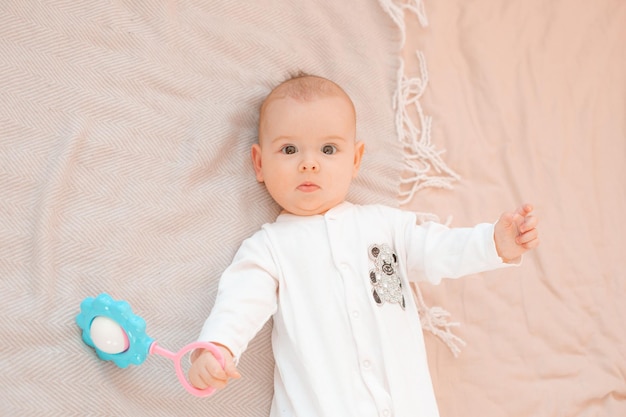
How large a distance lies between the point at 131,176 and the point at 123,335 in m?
0.37

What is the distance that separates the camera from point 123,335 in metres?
1.32

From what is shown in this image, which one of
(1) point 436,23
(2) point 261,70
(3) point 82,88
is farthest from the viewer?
(1) point 436,23

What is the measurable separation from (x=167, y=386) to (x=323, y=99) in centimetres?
66

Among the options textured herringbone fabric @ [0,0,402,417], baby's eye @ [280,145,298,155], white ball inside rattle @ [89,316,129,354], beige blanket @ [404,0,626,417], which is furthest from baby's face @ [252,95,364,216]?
white ball inside rattle @ [89,316,129,354]

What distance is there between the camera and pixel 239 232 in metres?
1.62

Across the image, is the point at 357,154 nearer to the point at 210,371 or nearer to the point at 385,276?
the point at 385,276

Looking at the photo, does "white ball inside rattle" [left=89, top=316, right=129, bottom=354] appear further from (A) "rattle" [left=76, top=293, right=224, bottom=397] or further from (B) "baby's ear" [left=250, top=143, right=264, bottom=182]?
(B) "baby's ear" [left=250, top=143, right=264, bottom=182]

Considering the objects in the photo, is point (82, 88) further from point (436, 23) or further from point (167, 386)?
point (436, 23)

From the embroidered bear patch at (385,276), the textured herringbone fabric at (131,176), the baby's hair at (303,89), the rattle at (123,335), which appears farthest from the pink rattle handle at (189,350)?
the baby's hair at (303,89)

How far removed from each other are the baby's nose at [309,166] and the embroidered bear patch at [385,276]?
20cm

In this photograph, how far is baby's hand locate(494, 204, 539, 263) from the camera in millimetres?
1412

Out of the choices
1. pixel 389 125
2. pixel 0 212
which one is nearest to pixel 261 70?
pixel 389 125

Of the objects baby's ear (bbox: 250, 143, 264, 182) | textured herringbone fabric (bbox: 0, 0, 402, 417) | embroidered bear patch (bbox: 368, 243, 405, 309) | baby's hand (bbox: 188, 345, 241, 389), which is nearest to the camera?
baby's hand (bbox: 188, 345, 241, 389)

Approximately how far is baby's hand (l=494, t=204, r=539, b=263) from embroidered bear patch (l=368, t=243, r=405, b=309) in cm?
22
